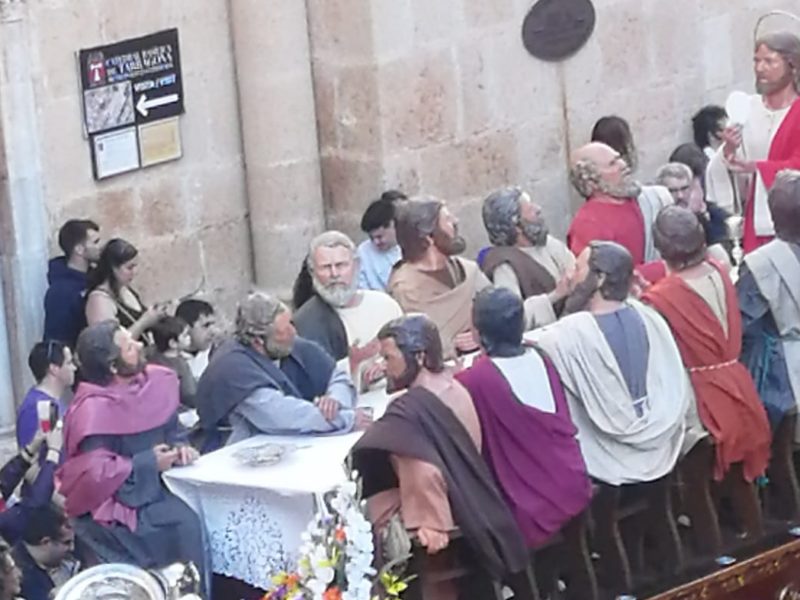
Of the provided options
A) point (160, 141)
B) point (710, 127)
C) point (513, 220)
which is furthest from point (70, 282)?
point (710, 127)

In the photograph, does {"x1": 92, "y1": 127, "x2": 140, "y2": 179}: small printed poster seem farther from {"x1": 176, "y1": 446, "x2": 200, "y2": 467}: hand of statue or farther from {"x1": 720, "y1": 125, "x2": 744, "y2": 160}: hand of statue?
{"x1": 176, "y1": 446, "x2": 200, "y2": 467}: hand of statue

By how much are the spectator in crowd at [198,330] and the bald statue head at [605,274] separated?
225cm

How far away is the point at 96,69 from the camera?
461 inches

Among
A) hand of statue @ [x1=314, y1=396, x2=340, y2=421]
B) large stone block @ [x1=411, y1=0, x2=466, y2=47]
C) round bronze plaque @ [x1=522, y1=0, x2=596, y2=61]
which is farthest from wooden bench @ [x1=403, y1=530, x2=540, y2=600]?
round bronze plaque @ [x1=522, y1=0, x2=596, y2=61]

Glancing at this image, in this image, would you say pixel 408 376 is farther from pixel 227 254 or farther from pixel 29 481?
pixel 227 254

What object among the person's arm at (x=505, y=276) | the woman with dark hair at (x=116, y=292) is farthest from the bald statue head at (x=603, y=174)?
the woman with dark hair at (x=116, y=292)

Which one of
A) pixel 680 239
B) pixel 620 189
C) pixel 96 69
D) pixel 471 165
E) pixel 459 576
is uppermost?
pixel 96 69

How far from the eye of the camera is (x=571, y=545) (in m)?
9.07

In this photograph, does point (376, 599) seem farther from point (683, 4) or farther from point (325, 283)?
point (683, 4)

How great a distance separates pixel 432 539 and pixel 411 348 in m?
0.66

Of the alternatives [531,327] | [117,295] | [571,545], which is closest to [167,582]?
[571,545]

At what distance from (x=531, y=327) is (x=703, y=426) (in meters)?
0.89

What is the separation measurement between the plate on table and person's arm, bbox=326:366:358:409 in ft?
1.16

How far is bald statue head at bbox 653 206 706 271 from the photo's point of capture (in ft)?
31.2
